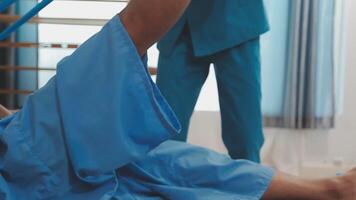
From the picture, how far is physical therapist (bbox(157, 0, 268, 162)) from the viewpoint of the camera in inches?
62.4

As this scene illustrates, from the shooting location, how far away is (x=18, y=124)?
0.96 m

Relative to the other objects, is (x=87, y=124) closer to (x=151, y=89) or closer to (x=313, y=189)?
(x=151, y=89)

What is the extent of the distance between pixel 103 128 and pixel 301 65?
5.90 ft

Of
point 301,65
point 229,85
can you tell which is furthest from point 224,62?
point 301,65

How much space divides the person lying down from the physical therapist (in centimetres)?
55

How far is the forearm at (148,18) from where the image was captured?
846mm

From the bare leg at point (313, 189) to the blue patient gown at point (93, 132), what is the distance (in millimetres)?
128

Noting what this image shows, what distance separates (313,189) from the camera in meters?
1.17

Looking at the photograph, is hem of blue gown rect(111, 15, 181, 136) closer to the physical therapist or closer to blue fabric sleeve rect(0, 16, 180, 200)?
blue fabric sleeve rect(0, 16, 180, 200)

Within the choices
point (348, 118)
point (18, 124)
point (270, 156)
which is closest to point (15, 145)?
point (18, 124)

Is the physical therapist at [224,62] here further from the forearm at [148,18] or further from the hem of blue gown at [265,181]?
the forearm at [148,18]

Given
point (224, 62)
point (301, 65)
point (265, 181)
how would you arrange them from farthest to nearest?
point (301, 65) < point (224, 62) < point (265, 181)

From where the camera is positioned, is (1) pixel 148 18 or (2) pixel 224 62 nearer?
(1) pixel 148 18

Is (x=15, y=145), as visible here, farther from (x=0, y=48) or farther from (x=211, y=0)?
(x=0, y=48)
